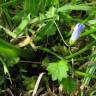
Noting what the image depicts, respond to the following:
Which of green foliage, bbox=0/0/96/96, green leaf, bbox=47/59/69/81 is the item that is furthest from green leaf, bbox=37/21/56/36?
green leaf, bbox=47/59/69/81

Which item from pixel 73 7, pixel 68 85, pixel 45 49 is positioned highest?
pixel 73 7

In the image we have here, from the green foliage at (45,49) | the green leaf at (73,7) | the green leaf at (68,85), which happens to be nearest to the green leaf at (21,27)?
the green foliage at (45,49)

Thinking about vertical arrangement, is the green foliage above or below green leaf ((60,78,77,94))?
above

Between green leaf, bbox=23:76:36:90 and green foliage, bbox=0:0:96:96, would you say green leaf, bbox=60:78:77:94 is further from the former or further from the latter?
green leaf, bbox=23:76:36:90

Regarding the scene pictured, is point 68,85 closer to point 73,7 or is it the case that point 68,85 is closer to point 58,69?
point 58,69

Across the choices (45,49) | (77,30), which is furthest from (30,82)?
(77,30)

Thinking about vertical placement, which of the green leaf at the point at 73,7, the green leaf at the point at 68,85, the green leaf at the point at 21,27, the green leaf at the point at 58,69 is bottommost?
the green leaf at the point at 68,85

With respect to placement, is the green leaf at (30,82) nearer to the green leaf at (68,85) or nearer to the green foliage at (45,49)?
the green foliage at (45,49)

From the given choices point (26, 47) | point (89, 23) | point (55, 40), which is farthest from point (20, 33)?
point (89, 23)
